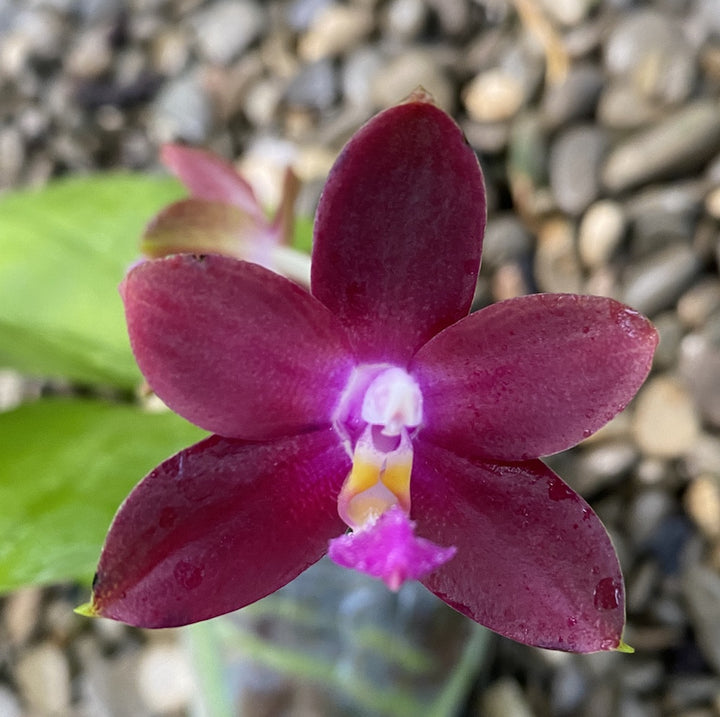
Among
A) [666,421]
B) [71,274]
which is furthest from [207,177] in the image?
[666,421]

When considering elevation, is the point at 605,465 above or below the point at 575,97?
below

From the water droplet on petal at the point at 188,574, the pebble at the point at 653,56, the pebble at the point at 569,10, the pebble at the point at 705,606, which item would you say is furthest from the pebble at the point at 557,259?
the water droplet on petal at the point at 188,574

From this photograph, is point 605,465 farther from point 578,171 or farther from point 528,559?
point 528,559

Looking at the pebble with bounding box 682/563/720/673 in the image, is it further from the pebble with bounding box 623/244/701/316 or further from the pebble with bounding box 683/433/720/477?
the pebble with bounding box 623/244/701/316

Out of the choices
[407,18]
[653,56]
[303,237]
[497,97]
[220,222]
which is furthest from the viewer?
[407,18]

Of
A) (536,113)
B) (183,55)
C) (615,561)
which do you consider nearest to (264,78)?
(183,55)

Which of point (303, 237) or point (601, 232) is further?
point (601, 232)

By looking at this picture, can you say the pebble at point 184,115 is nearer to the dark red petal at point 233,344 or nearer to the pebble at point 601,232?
the pebble at point 601,232
